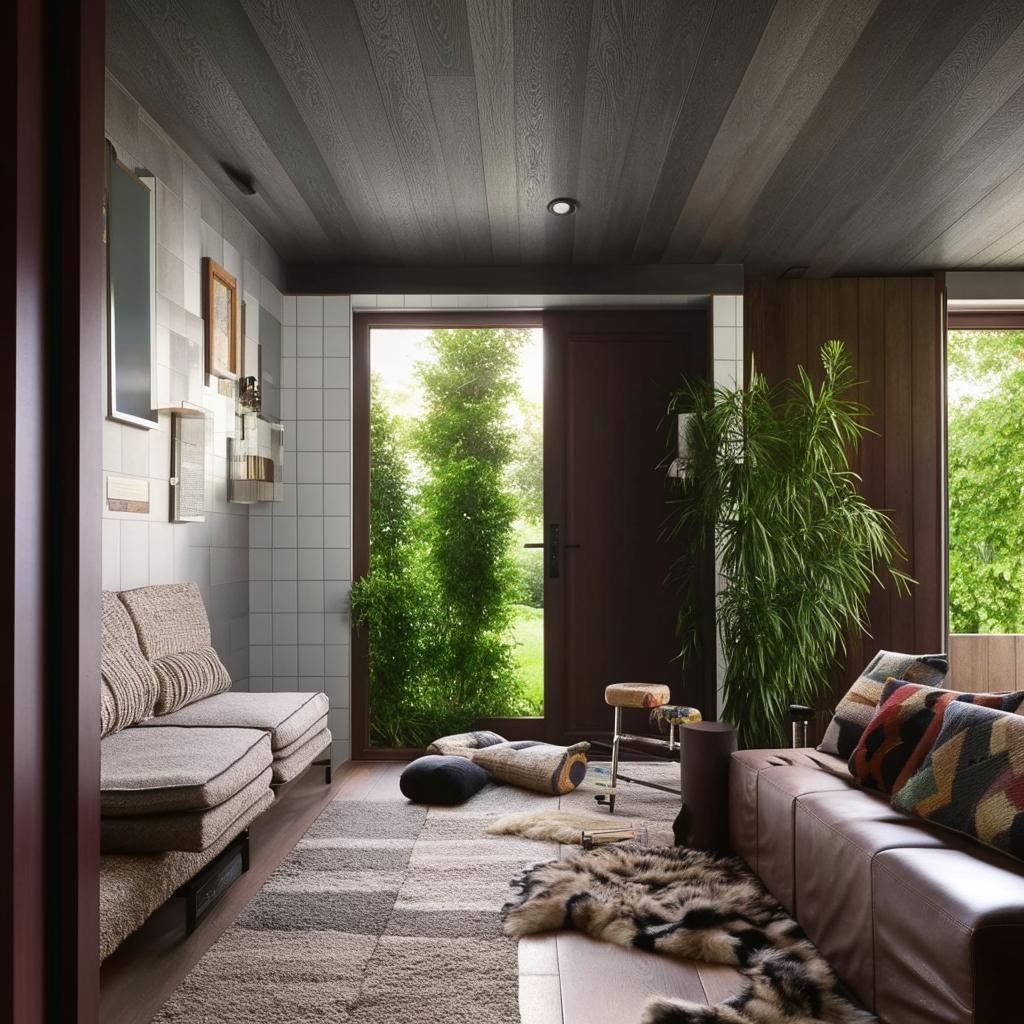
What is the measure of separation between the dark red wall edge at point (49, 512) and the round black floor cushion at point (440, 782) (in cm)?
326

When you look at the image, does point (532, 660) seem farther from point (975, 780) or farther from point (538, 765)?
point (975, 780)

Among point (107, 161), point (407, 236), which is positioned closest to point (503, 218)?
point (407, 236)

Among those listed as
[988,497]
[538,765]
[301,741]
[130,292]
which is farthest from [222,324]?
[988,497]

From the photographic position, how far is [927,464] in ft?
16.8

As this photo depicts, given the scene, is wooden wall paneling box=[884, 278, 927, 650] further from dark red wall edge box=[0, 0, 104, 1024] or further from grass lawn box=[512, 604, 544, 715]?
dark red wall edge box=[0, 0, 104, 1024]

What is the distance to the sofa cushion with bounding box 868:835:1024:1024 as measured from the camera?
1.64m

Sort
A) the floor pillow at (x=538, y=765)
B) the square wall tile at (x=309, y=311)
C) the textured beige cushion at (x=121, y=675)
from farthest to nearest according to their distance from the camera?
1. the square wall tile at (x=309, y=311)
2. the floor pillow at (x=538, y=765)
3. the textured beige cushion at (x=121, y=675)

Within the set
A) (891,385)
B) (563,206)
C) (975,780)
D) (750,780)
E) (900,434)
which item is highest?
(563,206)

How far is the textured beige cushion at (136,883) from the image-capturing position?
2170 millimetres

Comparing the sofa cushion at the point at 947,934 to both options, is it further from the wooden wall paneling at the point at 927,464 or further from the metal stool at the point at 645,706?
the wooden wall paneling at the point at 927,464

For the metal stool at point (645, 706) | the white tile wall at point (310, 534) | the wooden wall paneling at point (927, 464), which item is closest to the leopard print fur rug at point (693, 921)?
the metal stool at point (645, 706)

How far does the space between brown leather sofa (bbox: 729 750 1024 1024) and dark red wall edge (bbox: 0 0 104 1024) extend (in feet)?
4.99

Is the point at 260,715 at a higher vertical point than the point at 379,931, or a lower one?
higher

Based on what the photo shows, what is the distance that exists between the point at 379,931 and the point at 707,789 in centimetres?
128
